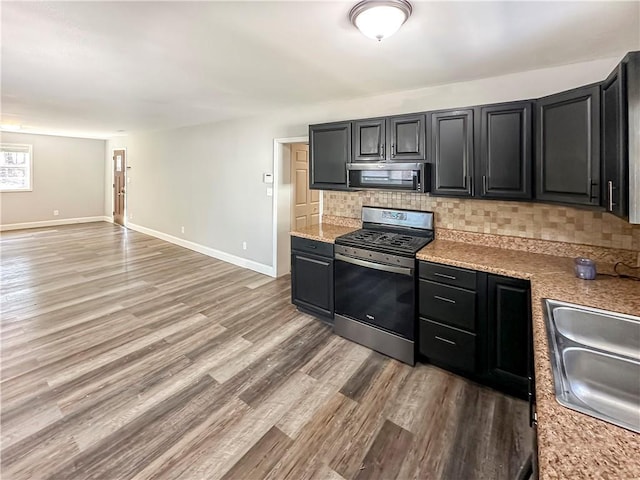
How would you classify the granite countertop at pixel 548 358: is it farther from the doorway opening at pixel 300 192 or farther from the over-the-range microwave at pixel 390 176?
the doorway opening at pixel 300 192

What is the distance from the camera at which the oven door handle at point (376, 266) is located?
2670 mm

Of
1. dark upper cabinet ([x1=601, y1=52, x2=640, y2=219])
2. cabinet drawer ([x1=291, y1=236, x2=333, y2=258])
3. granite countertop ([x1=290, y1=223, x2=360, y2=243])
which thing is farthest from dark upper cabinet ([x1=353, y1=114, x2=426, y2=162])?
dark upper cabinet ([x1=601, y1=52, x2=640, y2=219])

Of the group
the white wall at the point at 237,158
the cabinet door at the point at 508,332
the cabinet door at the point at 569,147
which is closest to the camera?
the cabinet door at the point at 569,147

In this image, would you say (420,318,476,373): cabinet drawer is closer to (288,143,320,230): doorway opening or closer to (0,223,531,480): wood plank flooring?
(0,223,531,480): wood plank flooring

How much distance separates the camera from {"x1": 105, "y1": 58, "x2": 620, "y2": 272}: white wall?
9.29 ft

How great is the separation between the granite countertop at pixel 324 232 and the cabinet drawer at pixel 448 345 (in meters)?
1.21

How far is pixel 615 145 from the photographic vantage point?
1718 millimetres

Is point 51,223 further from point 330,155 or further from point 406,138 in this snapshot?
point 406,138

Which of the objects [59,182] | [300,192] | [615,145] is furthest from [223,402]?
[59,182]

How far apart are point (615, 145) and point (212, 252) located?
5.75m

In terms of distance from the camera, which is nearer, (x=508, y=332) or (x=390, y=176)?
(x=508, y=332)

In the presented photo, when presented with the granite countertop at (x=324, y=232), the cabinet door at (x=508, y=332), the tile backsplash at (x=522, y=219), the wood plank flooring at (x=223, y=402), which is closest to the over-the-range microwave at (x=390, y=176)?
the tile backsplash at (x=522, y=219)

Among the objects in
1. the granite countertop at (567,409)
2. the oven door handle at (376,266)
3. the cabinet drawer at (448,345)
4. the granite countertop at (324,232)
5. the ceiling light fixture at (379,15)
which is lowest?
the cabinet drawer at (448,345)

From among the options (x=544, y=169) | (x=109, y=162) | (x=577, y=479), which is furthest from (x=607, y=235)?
(x=109, y=162)
